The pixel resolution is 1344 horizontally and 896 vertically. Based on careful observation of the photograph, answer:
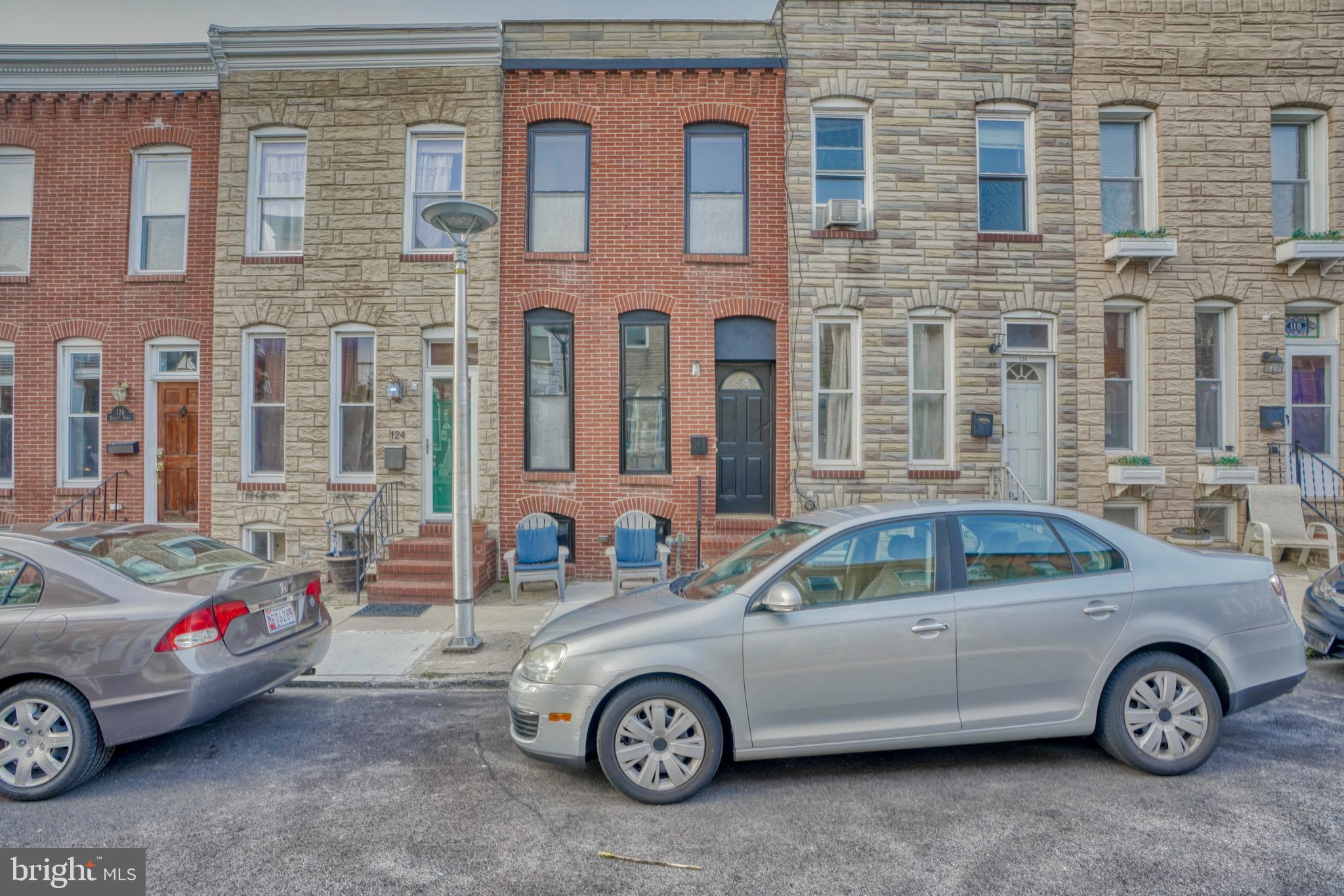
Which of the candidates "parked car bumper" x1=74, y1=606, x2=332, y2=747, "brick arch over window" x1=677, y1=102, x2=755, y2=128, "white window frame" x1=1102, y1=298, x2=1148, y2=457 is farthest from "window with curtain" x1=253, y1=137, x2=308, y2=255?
"white window frame" x1=1102, y1=298, x2=1148, y2=457

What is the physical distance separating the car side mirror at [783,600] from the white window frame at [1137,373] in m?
8.29

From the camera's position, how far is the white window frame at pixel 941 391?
32.2 ft

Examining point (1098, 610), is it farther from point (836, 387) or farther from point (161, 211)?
point (161, 211)

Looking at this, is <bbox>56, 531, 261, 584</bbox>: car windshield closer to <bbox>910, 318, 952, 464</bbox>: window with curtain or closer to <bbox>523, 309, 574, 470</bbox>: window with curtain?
<bbox>523, 309, 574, 470</bbox>: window with curtain

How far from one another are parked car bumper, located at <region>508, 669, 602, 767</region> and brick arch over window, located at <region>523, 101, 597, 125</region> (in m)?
8.72

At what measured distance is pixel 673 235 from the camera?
998cm

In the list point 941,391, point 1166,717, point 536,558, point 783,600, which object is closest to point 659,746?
point 783,600

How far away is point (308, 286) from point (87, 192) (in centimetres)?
392

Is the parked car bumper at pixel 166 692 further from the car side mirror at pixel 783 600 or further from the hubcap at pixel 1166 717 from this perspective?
the hubcap at pixel 1166 717

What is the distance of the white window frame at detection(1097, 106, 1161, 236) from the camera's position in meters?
9.99

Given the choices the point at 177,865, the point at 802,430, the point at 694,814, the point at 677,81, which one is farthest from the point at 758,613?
the point at 677,81

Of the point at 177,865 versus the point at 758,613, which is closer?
the point at 177,865

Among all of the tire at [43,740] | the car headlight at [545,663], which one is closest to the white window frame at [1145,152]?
the car headlight at [545,663]

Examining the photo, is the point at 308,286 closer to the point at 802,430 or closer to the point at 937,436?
the point at 802,430
